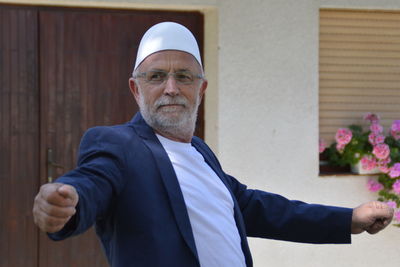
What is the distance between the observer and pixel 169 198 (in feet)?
6.73

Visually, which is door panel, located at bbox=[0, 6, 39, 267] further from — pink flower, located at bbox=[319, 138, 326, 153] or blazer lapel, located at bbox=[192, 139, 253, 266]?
blazer lapel, located at bbox=[192, 139, 253, 266]

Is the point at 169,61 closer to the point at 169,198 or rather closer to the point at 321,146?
the point at 169,198

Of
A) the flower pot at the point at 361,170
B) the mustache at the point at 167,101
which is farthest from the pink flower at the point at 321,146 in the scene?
the mustache at the point at 167,101

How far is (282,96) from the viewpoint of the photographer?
461 centimetres

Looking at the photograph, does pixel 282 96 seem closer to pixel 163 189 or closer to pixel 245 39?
pixel 245 39

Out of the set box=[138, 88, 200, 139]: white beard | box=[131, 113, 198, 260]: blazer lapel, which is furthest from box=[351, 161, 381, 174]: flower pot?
box=[131, 113, 198, 260]: blazer lapel

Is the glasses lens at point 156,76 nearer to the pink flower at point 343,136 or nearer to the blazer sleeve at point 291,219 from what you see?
the blazer sleeve at point 291,219

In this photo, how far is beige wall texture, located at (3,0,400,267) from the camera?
4523mm

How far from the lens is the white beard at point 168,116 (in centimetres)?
226

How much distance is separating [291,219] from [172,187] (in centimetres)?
66

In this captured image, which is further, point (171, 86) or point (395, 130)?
point (395, 130)

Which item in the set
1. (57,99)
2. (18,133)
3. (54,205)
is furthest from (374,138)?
(54,205)

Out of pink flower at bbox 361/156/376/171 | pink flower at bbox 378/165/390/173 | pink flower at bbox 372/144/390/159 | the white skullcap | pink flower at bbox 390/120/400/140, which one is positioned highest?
the white skullcap

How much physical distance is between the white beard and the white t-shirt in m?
0.04
